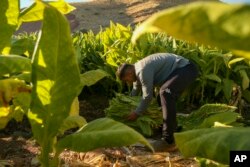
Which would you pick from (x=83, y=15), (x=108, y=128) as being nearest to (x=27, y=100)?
(x=108, y=128)

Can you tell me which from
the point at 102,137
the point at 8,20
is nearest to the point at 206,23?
the point at 102,137

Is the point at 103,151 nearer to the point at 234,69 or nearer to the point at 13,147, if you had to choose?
the point at 13,147

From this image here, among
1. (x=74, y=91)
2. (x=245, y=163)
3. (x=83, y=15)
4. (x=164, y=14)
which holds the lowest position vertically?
(x=83, y=15)

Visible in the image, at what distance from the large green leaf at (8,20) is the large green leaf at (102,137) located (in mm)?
500

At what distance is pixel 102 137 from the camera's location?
152 cm

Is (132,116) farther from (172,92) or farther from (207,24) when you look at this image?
(207,24)

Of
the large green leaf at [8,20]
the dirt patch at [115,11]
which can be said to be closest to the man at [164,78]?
the large green leaf at [8,20]

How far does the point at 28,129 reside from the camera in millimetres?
4637

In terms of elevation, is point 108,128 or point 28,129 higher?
point 108,128

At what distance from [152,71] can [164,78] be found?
178mm

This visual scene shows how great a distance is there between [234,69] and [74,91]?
12.7 ft

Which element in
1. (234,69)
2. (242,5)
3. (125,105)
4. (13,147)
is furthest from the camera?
(234,69)

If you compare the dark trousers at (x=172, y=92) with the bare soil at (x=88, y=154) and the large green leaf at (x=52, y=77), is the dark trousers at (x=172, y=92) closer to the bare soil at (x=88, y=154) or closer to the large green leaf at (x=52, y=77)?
the bare soil at (x=88, y=154)

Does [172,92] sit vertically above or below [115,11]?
above
